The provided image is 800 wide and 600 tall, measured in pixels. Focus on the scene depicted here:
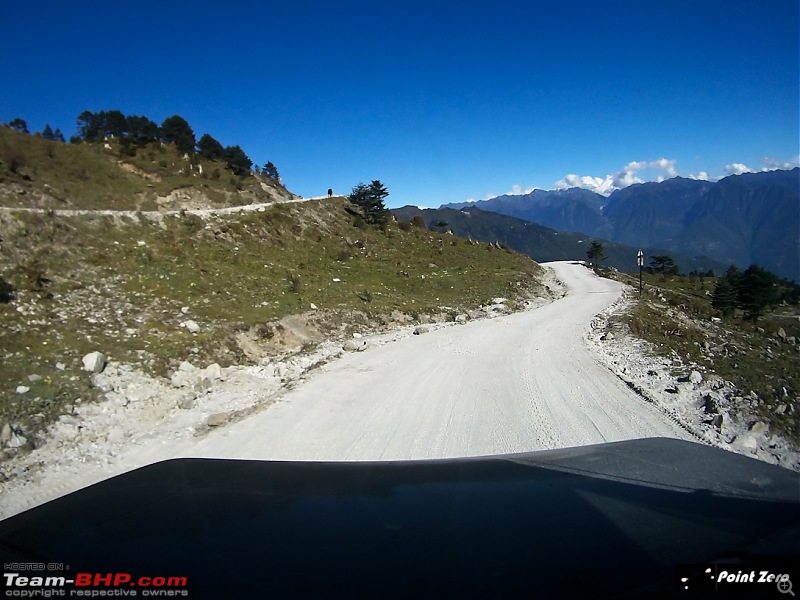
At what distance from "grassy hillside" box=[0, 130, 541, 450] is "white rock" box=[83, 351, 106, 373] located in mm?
152

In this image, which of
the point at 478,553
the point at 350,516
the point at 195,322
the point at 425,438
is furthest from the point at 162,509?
the point at 195,322

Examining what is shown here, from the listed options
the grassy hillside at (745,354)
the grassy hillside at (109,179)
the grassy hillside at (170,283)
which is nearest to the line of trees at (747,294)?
the grassy hillside at (745,354)

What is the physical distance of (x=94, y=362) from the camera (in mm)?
9352

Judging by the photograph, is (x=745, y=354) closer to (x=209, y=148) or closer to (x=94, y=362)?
(x=94, y=362)

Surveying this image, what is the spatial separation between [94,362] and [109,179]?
1199 inches

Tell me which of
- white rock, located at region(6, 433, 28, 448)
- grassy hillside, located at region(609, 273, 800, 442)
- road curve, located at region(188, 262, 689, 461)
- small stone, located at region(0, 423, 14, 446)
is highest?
small stone, located at region(0, 423, 14, 446)

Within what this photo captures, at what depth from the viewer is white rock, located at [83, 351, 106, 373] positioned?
9266 mm

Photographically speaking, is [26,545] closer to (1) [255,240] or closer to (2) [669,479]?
(2) [669,479]

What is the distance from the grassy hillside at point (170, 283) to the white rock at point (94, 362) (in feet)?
0.50

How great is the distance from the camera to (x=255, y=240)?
25188 millimetres

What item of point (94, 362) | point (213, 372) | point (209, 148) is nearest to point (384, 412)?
point (213, 372)

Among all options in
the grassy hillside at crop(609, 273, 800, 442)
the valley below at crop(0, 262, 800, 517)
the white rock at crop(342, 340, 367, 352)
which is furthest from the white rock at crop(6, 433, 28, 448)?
the grassy hillside at crop(609, 273, 800, 442)

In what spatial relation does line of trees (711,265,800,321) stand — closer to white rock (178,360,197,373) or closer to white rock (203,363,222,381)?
white rock (203,363,222,381)

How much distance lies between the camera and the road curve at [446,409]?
6.96 m
